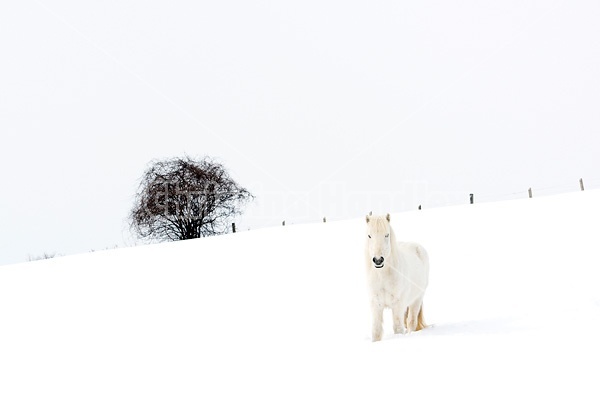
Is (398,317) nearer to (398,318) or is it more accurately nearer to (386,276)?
(398,318)

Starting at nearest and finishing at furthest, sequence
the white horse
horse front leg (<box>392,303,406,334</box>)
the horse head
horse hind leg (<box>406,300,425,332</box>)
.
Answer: the horse head < the white horse < horse front leg (<box>392,303,406,334</box>) < horse hind leg (<box>406,300,425,332</box>)

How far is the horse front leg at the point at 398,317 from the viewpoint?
7297 mm

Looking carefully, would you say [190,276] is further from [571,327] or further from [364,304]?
[571,327]

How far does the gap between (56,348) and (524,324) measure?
26.5 feet

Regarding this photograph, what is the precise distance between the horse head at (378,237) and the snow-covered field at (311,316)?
1.07m

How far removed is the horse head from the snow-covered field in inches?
42.3

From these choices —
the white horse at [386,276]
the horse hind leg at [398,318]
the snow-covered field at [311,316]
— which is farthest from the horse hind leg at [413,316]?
the horse hind leg at [398,318]

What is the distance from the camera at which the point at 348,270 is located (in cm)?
1584

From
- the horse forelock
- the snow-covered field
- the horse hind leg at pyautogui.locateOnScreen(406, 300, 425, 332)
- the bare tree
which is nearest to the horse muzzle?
the horse forelock

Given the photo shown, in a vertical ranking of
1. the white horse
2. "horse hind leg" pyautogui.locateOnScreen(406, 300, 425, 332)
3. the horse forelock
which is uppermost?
the horse forelock

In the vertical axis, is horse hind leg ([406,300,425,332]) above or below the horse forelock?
below

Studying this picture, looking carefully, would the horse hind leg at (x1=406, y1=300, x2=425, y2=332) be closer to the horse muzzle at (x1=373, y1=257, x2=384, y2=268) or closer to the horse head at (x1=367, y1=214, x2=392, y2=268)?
the horse head at (x1=367, y1=214, x2=392, y2=268)

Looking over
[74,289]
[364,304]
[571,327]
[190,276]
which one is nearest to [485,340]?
[571,327]

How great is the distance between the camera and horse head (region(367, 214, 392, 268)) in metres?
6.79
